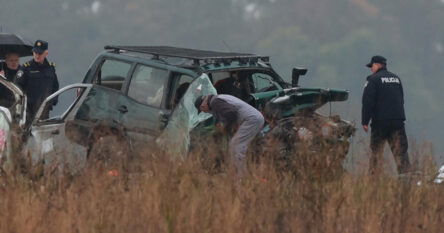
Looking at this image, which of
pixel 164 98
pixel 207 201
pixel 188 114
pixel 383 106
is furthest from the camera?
pixel 383 106

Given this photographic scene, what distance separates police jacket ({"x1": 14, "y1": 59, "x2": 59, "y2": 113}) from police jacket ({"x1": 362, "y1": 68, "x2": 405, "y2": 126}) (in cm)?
435

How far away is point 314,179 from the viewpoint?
10547 mm

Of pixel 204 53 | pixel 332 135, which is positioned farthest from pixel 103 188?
pixel 204 53

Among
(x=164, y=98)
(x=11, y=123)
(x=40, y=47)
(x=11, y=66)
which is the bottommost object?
(x=11, y=123)

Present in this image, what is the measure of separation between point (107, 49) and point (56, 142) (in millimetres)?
2345

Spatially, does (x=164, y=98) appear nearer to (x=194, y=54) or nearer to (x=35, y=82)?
(x=194, y=54)

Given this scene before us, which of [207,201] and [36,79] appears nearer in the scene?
[207,201]

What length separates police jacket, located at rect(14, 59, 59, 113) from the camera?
16.8m

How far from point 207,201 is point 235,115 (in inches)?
172

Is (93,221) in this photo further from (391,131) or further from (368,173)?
(391,131)

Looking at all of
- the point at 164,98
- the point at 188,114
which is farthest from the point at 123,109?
the point at 188,114

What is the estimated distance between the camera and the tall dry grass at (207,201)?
9.67 meters

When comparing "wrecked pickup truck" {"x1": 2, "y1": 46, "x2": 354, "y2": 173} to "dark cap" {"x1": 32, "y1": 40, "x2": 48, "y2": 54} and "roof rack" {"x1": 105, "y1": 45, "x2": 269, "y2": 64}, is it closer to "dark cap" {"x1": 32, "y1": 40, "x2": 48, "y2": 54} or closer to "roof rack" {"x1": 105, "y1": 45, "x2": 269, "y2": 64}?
"roof rack" {"x1": 105, "y1": 45, "x2": 269, "y2": 64}

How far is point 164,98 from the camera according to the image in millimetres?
15062
